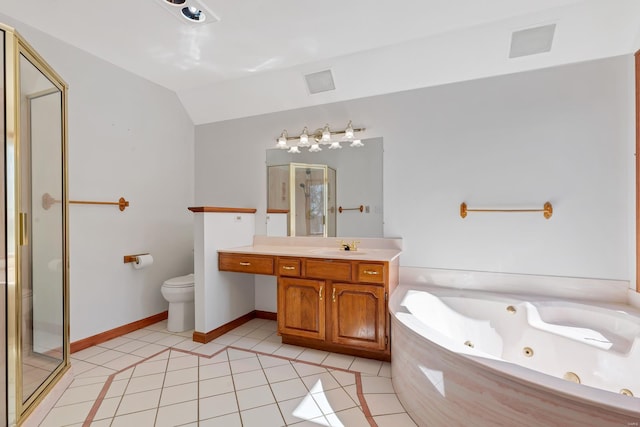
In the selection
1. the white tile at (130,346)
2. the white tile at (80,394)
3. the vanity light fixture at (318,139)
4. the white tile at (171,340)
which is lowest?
the white tile at (171,340)

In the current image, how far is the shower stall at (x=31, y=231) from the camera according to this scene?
142 centimetres

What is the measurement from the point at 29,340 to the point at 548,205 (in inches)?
138

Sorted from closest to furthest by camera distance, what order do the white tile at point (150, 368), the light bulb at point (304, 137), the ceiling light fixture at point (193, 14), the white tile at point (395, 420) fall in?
the white tile at point (395, 420), the ceiling light fixture at point (193, 14), the white tile at point (150, 368), the light bulb at point (304, 137)

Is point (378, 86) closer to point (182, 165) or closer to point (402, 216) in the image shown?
point (402, 216)

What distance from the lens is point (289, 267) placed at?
8.29 ft

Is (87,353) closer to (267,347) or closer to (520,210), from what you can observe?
(267,347)

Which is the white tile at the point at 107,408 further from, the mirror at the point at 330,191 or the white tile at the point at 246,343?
the mirror at the point at 330,191

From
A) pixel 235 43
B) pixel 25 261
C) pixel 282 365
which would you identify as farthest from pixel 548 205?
pixel 25 261

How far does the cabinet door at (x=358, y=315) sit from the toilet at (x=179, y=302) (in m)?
1.46

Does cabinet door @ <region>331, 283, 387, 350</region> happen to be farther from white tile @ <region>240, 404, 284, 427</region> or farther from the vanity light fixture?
the vanity light fixture

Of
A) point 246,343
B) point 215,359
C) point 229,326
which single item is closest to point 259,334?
point 246,343

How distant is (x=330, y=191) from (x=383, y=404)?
1823 millimetres

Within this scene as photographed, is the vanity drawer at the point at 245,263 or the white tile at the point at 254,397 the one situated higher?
the vanity drawer at the point at 245,263

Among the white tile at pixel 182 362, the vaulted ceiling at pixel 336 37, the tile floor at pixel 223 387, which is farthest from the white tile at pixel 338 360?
the vaulted ceiling at pixel 336 37
